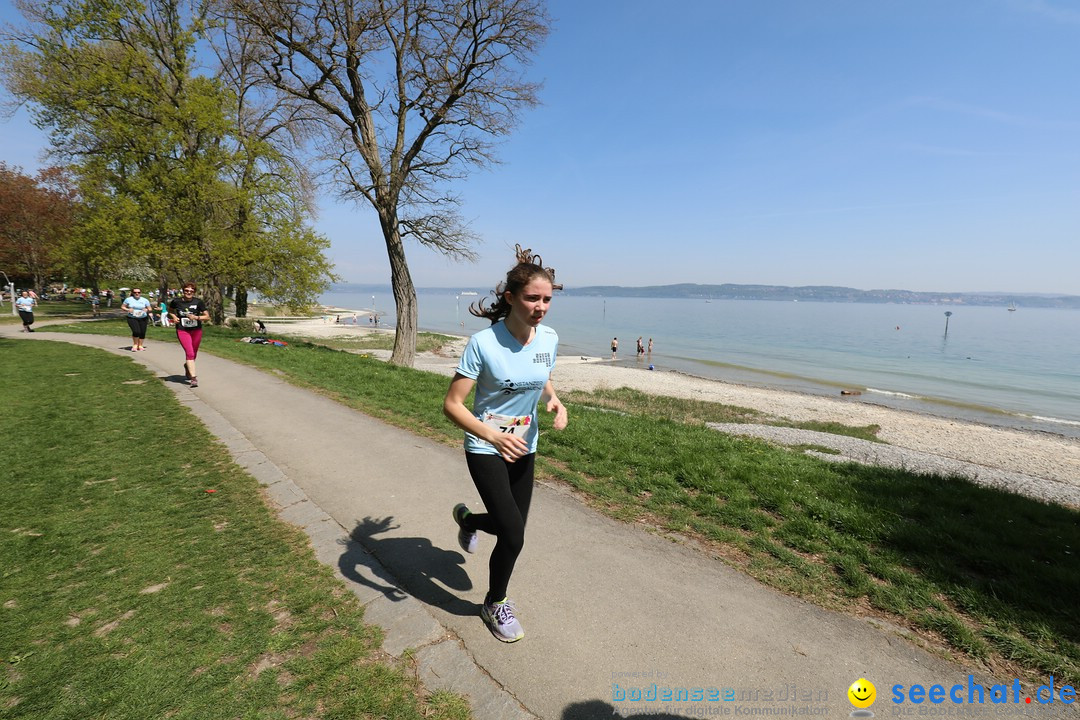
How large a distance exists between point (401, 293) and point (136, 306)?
763cm

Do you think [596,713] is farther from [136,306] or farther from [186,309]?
[136,306]

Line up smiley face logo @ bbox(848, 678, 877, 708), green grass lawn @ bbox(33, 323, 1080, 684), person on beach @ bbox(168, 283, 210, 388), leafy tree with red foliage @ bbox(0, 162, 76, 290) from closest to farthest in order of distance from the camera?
smiley face logo @ bbox(848, 678, 877, 708) → green grass lawn @ bbox(33, 323, 1080, 684) → person on beach @ bbox(168, 283, 210, 388) → leafy tree with red foliage @ bbox(0, 162, 76, 290)

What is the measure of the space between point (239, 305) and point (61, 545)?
3028cm

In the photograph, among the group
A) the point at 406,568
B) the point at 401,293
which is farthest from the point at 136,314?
the point at 406,568

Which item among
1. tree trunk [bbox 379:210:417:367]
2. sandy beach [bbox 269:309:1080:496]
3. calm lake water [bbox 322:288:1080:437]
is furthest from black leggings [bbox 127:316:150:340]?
calm lake water [bbox 322:288:1080:437]

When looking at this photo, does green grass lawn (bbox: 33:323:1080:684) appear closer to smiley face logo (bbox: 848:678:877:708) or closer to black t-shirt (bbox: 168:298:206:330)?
smiley face logo (bbox: 848:678:877:708)

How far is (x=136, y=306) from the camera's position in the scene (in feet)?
44.7

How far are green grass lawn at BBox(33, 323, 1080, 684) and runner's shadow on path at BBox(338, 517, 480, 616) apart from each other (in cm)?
181

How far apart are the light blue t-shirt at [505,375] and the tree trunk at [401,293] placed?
45.3ft

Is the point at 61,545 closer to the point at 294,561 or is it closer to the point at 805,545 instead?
the point at 294,561

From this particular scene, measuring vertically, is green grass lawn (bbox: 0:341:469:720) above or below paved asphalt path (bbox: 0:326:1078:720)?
above

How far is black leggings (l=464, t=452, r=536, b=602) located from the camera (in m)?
2.78

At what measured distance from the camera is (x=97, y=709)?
7.16 ft

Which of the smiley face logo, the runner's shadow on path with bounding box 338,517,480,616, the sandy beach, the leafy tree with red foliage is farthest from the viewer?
the leafy tree with red foliage
